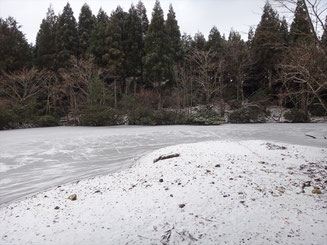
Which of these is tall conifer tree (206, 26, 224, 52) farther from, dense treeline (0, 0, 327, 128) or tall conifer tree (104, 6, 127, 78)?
tall conifer tree (104, 6, 127, 78)

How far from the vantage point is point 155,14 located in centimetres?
2034

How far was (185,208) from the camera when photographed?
2.26m

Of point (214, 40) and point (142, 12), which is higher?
point (142, 12)

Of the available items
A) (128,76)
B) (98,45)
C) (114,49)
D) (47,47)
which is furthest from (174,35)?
(47,47)

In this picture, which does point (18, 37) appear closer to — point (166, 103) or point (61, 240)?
point (166, 103)

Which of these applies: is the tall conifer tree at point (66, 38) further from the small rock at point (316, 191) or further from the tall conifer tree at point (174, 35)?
the small rock at point (316, 191)

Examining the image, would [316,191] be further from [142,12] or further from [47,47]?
[142,12]

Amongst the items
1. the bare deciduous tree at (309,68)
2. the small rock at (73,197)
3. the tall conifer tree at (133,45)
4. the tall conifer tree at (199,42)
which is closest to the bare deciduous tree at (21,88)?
the tall conifer tree at (133,45)

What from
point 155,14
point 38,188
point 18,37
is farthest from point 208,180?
point 18,37

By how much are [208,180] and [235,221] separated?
93cm

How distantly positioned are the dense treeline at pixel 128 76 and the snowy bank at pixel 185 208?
10434mm

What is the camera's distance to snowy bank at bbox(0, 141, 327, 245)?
6.06 ft

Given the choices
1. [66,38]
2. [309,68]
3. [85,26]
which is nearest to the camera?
[309,68]

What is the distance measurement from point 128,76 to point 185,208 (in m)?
21.6
